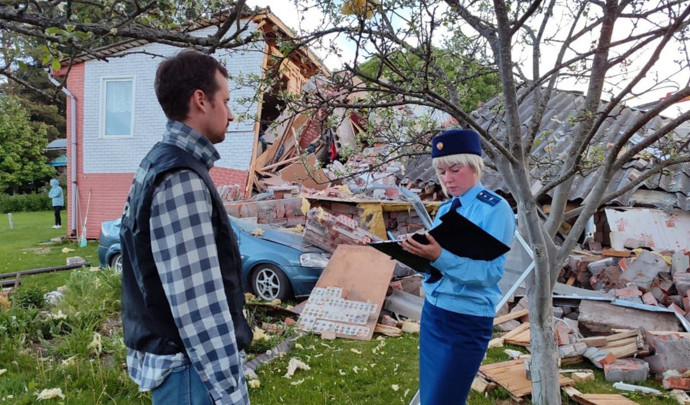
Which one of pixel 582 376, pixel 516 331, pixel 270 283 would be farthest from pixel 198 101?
pixel 270 283

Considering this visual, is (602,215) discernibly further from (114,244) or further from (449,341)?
(114,244)

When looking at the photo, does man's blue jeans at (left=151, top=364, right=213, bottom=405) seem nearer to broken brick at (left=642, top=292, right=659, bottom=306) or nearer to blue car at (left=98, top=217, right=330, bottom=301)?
blue car at (left=98, top=217, right=330, bottom=301)

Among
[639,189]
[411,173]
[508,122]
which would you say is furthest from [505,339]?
[411,173]

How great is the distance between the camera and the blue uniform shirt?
7.89 ft

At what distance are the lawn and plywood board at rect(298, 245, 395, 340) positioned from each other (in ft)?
0.87

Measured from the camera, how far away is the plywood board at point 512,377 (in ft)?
13.6

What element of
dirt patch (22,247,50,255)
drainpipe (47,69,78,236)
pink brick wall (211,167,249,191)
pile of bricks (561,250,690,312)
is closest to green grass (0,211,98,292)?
dirt patch (22,247,50,255)

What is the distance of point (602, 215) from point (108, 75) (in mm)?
13760

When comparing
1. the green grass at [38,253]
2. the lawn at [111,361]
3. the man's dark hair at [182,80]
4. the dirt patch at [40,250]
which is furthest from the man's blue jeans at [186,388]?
the dirt patch at [40,250]

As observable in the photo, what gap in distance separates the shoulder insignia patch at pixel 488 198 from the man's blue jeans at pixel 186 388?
1.67 m

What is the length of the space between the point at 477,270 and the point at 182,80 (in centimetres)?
165

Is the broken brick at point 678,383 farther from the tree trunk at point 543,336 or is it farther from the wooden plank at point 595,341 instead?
the tree trunk at point 543,336

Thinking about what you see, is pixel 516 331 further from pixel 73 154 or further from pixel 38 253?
pixel 73 154

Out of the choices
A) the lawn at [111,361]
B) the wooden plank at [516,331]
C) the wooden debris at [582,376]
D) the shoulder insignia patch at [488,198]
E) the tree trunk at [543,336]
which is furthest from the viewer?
the wooden plank at [516,331]
